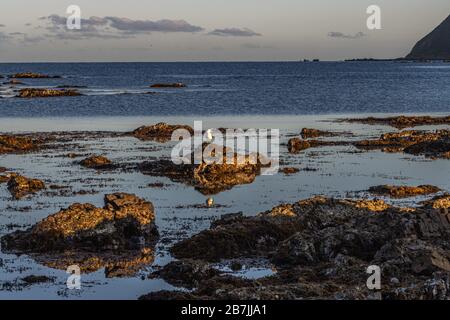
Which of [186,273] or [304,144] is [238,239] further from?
[304,144]

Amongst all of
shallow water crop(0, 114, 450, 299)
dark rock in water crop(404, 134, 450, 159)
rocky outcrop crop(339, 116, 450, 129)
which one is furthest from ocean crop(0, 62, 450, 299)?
rocky outcrop crop(339, 116, 450, 129)

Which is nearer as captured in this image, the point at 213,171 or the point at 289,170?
the point at 213,171

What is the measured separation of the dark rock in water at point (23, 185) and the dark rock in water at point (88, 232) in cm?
917

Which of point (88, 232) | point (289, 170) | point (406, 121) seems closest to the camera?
point (88, 232)

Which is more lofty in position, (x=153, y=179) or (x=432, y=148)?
(x=432, y=148)

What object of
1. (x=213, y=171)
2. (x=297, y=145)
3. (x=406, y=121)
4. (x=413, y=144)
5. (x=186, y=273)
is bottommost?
(x=186, y=273)

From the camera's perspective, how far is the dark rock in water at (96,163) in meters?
41.5

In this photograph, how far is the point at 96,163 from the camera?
42.0 meters

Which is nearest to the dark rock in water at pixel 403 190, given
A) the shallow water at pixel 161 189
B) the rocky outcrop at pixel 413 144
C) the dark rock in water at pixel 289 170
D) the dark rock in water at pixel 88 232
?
the shallow water at pixel 161 189

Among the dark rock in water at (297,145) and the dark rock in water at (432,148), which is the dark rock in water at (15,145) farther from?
the dark rock in water at (432,148)

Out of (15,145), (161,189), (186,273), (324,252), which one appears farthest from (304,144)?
(186,273)

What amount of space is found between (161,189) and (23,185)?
6562 millimetres
